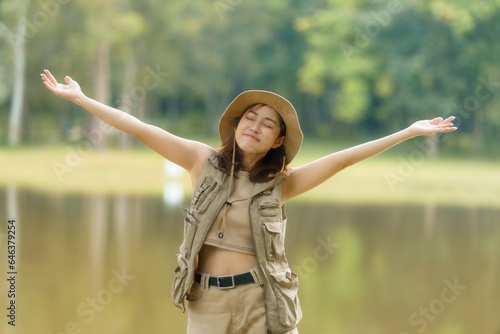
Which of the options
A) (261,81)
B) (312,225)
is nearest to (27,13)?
(261,81)

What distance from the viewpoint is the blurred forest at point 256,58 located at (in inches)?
744

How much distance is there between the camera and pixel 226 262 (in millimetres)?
1913

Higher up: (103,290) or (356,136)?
(356,136)

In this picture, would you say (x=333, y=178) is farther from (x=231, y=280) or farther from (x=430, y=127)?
(x=231, y=280)

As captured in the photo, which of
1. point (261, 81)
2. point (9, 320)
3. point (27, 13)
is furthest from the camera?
point (261, 81)

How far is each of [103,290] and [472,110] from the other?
690 inches

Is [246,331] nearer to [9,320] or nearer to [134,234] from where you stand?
[9,320]

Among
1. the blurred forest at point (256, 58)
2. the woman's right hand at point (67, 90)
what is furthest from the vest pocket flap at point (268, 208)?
the blurred forest at point (256, 58)

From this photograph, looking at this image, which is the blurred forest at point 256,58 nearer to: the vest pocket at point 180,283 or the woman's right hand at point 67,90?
the woman's right hand at point 67,90

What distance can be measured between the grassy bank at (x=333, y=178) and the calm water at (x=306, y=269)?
74.9 inches

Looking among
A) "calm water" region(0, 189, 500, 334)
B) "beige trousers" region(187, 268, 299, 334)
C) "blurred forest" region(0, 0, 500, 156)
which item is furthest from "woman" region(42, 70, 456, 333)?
"blurred forest" region(0, 0, 500, 156)

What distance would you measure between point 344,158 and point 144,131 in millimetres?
484

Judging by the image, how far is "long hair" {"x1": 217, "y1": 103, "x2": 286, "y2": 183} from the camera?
1.96m

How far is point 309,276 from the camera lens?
539 cm
